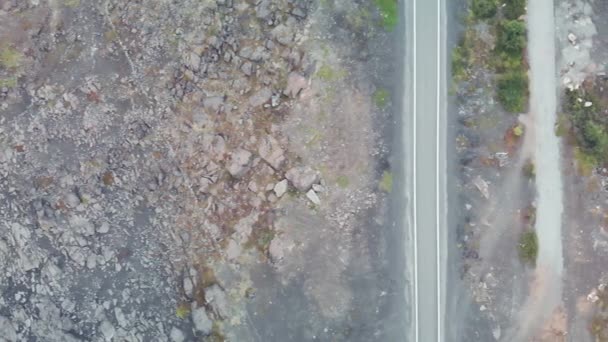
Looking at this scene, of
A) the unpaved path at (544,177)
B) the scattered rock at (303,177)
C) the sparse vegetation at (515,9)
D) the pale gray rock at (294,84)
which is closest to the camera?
the unpaved path at (544,177)

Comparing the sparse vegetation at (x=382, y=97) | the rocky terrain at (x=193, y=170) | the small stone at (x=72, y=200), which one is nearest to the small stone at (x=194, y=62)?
the rocky terrain at (x=193, y=170)

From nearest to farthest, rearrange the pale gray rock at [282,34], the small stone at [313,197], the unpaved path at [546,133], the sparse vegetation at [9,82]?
1. the unpaved path at [546,133]
2. the small stone at [313,197]
3. the pale gray rock at [282,34]
4. the sparse vegetation at [9,82]

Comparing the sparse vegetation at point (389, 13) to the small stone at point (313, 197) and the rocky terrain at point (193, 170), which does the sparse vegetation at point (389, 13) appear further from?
the small stone at point (313, 197)

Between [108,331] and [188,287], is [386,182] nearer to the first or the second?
[188,287]

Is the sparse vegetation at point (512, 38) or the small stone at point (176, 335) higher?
the sparse vegetation at point (512, 38)

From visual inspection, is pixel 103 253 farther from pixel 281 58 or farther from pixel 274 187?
pixel 281 58

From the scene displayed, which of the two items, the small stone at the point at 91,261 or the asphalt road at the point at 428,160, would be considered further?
the small stone at the point at 91,261

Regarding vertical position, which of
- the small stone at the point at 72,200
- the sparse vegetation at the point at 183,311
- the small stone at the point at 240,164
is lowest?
the sparse vegetation at the point at 183,311

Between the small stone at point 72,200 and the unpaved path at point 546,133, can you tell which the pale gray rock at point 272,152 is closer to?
the small stone at point 72,200

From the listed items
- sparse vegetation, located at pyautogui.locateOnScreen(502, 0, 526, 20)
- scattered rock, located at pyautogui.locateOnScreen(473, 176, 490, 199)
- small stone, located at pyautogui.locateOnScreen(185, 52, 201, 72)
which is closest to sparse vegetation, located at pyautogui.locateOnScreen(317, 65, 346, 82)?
small stone, located at pyautogui.locateOnScreen(185, 52, 201, 72)

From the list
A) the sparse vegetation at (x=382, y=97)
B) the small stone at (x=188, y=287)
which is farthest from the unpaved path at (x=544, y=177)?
the small stone at (x=188, y=287)
